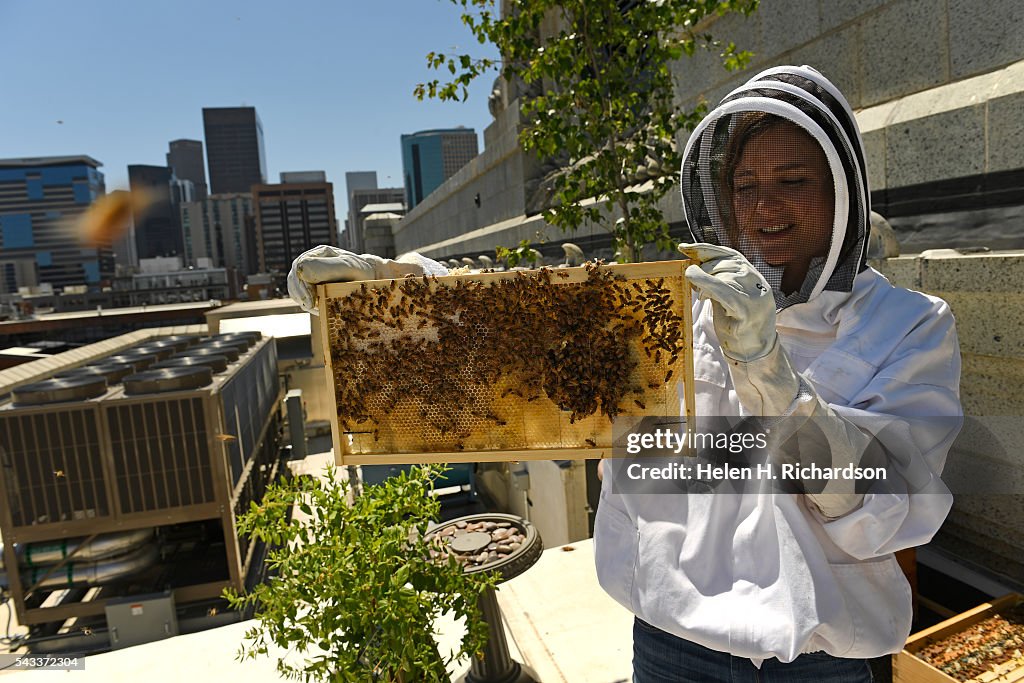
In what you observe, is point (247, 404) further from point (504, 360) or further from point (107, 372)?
point (504, 360)

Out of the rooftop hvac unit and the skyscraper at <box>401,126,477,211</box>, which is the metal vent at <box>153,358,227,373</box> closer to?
the rooftop hvac unit

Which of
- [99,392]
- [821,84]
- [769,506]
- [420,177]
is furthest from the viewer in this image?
[420,177]

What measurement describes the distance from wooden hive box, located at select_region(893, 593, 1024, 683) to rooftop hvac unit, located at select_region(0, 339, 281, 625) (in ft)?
33.9

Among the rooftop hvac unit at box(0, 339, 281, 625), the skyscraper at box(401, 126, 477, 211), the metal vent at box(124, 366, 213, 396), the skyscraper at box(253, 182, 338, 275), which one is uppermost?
the skyscraper at box(401, 126, 477, 211)

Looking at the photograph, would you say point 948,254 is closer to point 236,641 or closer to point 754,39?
point 754,39

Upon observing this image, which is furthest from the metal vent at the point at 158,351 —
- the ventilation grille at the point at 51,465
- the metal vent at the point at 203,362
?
the ventilation grille at the point at 51,465

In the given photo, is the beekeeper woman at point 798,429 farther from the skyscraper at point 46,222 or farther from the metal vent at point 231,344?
the skyscraper at point 46,222

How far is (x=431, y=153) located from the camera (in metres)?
188

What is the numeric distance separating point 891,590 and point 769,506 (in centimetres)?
40

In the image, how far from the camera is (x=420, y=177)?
7195 inches

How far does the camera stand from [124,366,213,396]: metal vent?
10.7m

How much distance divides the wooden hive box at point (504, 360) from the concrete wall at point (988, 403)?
229 centimetres

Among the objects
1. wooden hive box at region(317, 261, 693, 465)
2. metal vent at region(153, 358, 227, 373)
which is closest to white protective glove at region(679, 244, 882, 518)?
wooden hive box at region(317, 261, 693, 465)

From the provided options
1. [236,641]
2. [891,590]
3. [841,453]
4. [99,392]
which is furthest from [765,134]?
[99,392]
